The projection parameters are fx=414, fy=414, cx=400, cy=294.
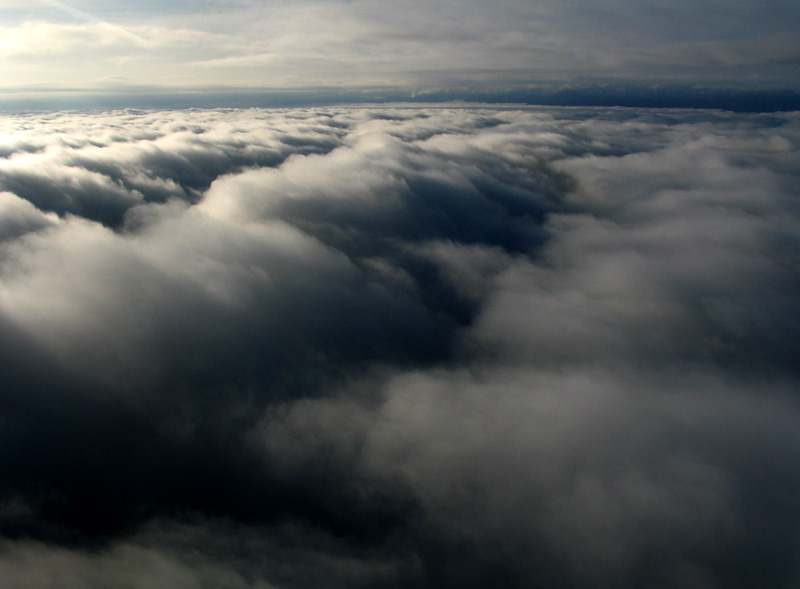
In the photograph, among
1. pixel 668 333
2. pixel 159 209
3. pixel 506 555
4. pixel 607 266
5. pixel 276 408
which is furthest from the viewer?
pixel 159 209

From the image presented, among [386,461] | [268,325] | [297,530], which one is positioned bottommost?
[297,530]

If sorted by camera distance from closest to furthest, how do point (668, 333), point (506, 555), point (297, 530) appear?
point (506, 555) → point (297, 530) → point (668, 333)

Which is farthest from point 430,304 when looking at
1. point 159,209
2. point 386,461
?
point 159,209

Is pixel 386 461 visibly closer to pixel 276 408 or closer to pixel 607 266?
pixel 276 408

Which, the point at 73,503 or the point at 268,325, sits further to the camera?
the point at 268,325

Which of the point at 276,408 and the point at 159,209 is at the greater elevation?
the point at 159,209

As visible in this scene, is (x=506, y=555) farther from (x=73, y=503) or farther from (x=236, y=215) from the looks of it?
(x=236, y=215)
